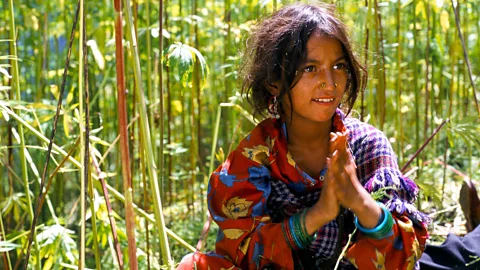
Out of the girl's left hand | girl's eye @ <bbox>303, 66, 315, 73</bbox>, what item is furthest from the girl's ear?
the girl's left hand

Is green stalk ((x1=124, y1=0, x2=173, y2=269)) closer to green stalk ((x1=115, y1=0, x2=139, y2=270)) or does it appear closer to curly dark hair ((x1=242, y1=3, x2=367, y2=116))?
green stalk ((x1=115, y1=0, x2=139, y2=270))

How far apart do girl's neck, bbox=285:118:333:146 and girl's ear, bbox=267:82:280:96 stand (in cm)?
6

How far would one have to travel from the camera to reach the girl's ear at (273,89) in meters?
1.56

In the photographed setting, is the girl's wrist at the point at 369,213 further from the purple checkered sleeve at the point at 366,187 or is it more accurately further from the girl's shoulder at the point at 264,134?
the girl's shoulder at the point at 264,134

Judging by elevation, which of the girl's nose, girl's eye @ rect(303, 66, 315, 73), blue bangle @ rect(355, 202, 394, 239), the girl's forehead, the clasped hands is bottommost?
blue bangle @ rect(355, 202, 394, 239)

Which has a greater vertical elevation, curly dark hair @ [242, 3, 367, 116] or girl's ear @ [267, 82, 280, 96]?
curly dark hair @ [242, 3, 367, 116]

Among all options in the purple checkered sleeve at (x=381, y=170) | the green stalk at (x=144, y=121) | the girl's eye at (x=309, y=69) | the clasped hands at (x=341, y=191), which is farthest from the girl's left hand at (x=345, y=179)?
the green stalk at (x=144, y=121)

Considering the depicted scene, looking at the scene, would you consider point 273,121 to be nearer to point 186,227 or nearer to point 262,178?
point 262,178

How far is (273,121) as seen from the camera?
5.30ft

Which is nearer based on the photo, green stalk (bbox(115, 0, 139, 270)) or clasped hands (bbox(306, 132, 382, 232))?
green stalk (bbox(115, 0, 139, 270))

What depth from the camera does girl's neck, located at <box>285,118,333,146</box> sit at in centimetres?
156

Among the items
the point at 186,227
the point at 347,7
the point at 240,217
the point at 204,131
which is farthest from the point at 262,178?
the point at 204,131

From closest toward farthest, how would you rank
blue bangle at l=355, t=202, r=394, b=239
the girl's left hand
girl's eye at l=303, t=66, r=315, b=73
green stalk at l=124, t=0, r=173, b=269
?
green stalk at l=124, t=0, r=173, b=269 → the girl's left hand → blue bangle at l=355, t=202, r=394, b=239 → girl's eye at l=303, t=66, r=315, b=73

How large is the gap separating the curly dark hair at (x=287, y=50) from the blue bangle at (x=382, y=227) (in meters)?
0.30
